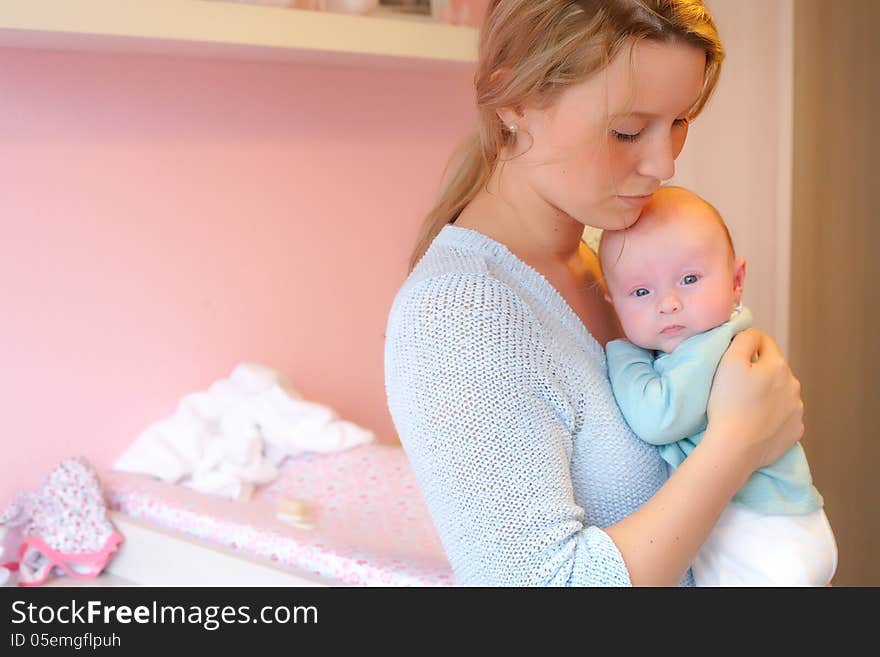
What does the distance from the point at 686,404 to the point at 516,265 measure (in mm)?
234

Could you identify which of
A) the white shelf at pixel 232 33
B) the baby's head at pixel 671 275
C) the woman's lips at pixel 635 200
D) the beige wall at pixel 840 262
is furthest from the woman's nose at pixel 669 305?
the beige wall at pixel 840 262

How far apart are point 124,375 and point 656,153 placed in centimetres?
156

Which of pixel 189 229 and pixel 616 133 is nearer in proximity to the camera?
pixel 616 133

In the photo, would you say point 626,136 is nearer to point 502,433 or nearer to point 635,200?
point 635,200

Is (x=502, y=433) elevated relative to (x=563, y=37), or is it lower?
lower

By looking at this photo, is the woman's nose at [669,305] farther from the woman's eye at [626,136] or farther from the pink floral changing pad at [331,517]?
the pink floral changing pad at [331,517]

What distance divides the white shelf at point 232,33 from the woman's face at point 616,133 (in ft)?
3.65

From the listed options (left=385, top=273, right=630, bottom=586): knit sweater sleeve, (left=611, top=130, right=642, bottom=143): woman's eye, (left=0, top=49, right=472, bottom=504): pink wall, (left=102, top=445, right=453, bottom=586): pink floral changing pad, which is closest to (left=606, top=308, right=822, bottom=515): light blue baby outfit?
(left=385, top=273, right=630, bottom=586): knit sweater sleeve

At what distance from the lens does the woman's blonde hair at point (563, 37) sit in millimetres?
1075

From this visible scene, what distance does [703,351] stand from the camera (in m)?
1.18

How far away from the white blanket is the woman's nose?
1297 millimetres

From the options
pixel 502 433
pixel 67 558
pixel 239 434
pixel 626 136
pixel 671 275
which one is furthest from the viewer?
pixel 239 434

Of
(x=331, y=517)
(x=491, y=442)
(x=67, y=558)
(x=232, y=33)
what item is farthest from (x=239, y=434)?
(x=491, y=442)
